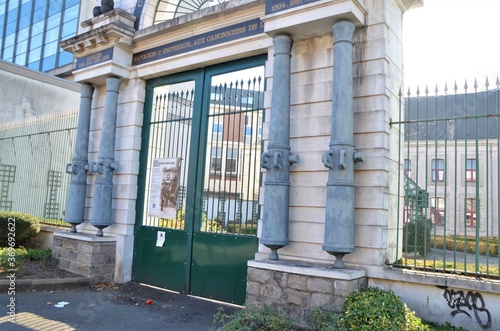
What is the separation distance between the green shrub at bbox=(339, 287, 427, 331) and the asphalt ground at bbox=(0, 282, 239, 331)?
6.67ft

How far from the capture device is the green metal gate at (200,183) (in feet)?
23.6

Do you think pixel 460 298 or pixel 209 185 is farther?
pixel 209 185

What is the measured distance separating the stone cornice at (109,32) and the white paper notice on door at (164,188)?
2695mm

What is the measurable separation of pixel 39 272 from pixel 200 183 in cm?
392

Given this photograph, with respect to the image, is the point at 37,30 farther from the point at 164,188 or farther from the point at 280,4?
the point at 280,4

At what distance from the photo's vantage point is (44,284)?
7914 millimetres

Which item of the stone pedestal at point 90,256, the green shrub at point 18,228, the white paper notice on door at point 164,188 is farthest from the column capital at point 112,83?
the green shrub at point 18,228

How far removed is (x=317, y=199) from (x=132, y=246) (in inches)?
178

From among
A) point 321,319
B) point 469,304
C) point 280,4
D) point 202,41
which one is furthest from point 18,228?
point 469,304

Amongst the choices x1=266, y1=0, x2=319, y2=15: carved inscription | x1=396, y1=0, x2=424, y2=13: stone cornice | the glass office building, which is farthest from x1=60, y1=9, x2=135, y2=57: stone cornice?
the glass office building

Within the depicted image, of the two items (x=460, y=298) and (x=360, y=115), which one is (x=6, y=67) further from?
(x=460, y=298)

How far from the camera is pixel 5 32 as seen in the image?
3575 centimetres

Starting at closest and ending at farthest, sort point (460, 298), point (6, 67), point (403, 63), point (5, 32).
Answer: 1. point (460, 298)
2. point (403, 63)
3. point (6, 67)
4. point (5, 32)

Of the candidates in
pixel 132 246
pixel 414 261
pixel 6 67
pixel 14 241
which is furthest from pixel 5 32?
pixel 414 261
